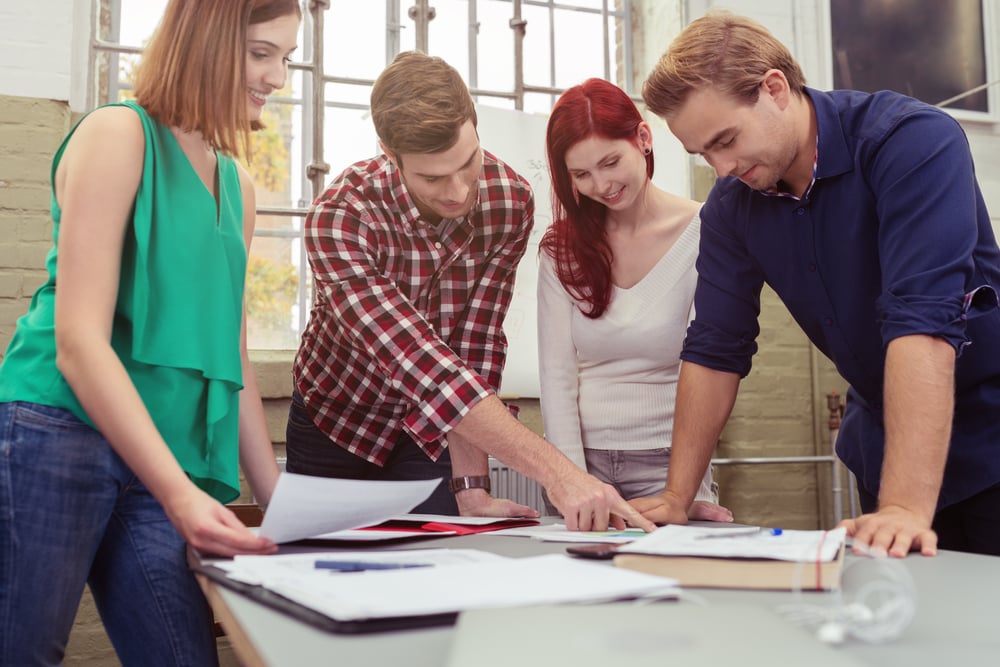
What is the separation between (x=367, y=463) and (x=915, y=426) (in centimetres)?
99

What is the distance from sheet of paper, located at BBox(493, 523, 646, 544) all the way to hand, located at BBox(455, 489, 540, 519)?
0.23 meters

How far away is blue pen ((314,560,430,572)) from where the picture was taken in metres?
0.71

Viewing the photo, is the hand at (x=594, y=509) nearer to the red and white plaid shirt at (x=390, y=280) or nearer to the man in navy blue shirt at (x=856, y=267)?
the man in navy blue shirt at (x=856, y=267)

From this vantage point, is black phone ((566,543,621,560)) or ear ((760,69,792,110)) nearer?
black phone ((566,543,621,560))

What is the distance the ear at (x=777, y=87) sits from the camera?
1.29m

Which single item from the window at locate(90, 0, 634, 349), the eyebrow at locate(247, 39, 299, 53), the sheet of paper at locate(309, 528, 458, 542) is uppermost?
the window at locate(90, 0, 634, 349)

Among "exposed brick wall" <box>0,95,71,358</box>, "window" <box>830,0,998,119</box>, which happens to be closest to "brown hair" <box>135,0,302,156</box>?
"exposed brick wall" <box>0,95,71,358</box>

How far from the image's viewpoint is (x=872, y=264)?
1.26m

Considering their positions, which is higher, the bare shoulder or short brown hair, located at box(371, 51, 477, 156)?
short brown hair, located at box(371, 51, 477, 156)

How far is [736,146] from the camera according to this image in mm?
1299

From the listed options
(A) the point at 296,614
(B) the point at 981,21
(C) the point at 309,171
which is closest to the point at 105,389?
(A) the point at 296,614

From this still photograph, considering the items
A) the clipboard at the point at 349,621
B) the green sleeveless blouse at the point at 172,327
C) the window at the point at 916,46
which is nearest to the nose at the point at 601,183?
the green sleeveless blouse at the point at 172,327

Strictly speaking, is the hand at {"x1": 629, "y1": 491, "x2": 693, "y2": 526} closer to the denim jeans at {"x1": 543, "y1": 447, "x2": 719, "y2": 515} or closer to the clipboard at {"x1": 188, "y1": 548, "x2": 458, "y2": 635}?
the denim jeans at {"x1": 543, "y1": 447, "x2": 719, "y2": 515}

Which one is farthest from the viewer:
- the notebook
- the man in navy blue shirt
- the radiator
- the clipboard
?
Result: the radiator
